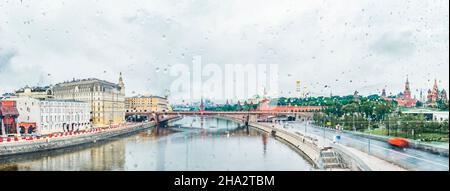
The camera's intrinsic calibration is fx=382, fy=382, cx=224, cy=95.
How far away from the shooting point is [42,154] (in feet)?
38.2

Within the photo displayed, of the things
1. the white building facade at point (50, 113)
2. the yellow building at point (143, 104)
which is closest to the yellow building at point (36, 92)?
the white building facade at point (50, 113)

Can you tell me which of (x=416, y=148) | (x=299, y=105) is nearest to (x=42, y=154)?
(x=416, y=148)

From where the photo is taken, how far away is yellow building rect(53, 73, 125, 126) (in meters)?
16.6

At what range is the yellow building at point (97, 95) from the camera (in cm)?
1662

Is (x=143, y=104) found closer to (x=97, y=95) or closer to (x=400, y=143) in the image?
(x=97, y=95)

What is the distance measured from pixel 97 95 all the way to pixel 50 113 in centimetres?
259

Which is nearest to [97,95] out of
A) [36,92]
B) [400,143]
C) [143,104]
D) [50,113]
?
[50,113]

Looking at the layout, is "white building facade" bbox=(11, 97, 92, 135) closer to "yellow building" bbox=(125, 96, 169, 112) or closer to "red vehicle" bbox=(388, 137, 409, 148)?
"red vehicle" bbox=(388, 137, 409, 148)

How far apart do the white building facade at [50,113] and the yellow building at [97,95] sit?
75 cm

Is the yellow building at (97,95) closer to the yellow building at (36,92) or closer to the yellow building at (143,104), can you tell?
the yellow building at (36,92)
